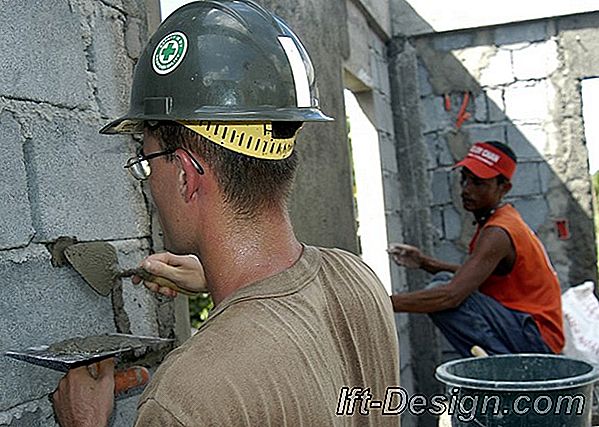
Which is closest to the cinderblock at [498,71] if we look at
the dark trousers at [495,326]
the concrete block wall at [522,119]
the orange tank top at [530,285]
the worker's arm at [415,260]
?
the concrete block wall at [522,119]

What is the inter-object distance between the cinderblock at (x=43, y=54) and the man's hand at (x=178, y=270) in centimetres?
38

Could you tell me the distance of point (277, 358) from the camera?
118 centimetres

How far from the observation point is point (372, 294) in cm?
147

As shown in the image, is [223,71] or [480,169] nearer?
[223,71]

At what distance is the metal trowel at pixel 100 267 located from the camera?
1.76 meters

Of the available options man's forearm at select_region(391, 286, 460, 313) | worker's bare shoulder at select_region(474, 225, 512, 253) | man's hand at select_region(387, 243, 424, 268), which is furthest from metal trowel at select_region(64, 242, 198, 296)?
man's hand at select_region(387, 243, 424, 268)

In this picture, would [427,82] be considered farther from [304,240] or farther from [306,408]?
[306,408]

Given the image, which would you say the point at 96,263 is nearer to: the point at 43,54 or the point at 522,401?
the point at 43,54

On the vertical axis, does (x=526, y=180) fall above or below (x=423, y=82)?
below

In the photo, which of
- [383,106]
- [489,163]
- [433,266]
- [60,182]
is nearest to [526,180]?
[383,106]

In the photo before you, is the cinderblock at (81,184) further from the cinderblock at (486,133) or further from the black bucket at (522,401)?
the cinderblock at (486,133)

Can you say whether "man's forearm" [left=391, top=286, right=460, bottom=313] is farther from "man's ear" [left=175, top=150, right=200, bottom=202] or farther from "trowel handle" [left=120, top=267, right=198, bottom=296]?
"man's ear" [left=175, top=150, right=200, bottom=202]

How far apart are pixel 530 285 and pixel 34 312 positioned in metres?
2.55

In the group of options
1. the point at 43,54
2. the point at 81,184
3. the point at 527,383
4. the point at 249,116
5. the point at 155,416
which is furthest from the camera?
the point at 527,383
